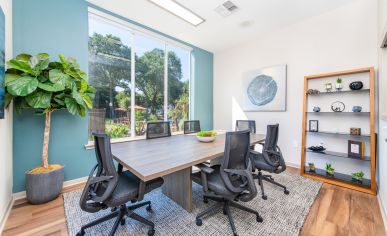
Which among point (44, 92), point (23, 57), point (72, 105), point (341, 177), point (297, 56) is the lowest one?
point (341, 177)

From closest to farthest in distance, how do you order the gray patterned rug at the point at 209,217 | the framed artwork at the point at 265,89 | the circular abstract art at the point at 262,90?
the gray patterned rug at the point at 209,217 < the framed artwork at the point at 265,89 < the circular abstract art at the point at 262,90

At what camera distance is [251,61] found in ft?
13.3

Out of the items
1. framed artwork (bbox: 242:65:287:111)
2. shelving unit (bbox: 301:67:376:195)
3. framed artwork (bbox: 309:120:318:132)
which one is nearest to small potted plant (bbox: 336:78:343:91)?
shelving unit (bbox: 301:67:376:195)

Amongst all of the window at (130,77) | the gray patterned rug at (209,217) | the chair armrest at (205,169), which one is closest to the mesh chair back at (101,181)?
the gray patterned rug at (209,217)

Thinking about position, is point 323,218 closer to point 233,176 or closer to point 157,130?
point 233,176

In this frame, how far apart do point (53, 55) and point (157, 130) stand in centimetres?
190

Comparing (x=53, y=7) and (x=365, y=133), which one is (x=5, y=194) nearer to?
(x=53, y=7)

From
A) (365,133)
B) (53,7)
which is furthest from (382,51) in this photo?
(53,7)

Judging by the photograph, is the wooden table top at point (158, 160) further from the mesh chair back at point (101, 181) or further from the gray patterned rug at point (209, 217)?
the gray patterned rug at point (209, 217)

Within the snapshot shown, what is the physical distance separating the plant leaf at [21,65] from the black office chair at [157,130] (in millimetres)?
1560

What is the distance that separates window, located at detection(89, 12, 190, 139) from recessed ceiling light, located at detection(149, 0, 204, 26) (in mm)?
805

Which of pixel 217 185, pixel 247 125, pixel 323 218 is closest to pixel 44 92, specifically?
pixel 217 185

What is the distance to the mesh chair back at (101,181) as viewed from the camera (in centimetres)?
131

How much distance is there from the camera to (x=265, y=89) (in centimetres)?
378
